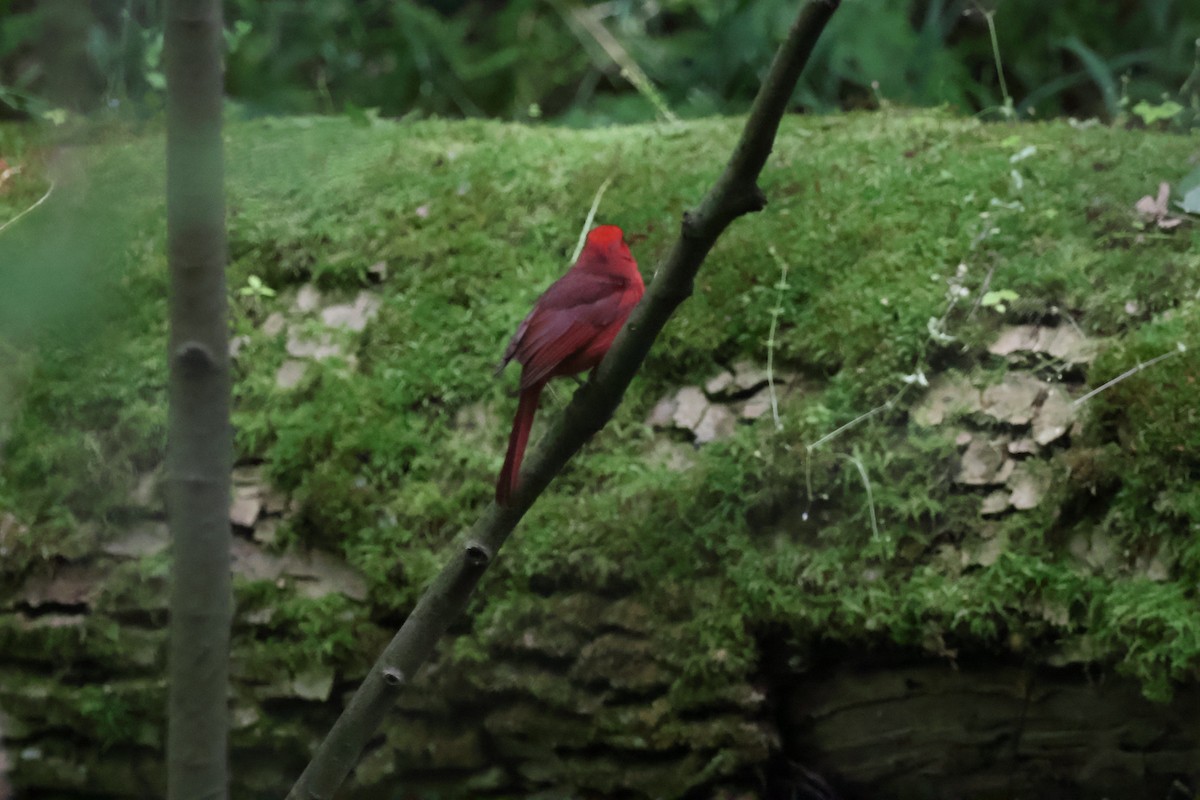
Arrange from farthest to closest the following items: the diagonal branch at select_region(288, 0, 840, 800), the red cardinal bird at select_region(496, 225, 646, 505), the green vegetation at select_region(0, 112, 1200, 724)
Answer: the green vegetation at select_region(0, 112, 1200, 724), the red cardinal bird at select_region(496, 225, 646, 505), the diagonal branch at select_region(288, 0, 840, 800)

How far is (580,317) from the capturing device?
54.5 inches

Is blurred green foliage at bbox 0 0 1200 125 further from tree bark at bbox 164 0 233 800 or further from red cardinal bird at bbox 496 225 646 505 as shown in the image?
tree bark at bbox 164 0 233 800

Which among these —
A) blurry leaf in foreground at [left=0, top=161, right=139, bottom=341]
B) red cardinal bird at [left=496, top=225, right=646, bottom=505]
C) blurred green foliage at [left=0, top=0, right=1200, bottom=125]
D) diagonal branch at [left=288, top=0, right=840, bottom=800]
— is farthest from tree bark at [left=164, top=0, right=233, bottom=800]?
blurred green foliage at [left=0, top=0, right=1200, bottom=125]

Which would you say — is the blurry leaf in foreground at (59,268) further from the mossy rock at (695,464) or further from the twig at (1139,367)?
the twig at (1139,367)

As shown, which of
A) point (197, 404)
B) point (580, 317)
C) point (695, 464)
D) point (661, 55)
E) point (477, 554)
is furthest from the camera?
point (661, 55)

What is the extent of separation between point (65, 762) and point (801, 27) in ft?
6.50

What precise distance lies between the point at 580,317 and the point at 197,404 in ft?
2.25

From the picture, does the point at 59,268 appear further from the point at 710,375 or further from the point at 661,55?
the point at 661,55

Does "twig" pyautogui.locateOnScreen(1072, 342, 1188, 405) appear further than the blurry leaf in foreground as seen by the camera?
Yes


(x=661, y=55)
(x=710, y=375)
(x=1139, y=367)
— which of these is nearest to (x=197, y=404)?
(x=710, y=375)

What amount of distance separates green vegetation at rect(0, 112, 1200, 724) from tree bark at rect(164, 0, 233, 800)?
3.35 ft

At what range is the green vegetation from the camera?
6.07ft

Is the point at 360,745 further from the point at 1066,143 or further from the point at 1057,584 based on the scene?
the point at 1066,143

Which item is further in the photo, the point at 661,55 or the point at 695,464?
the point at 661,55
